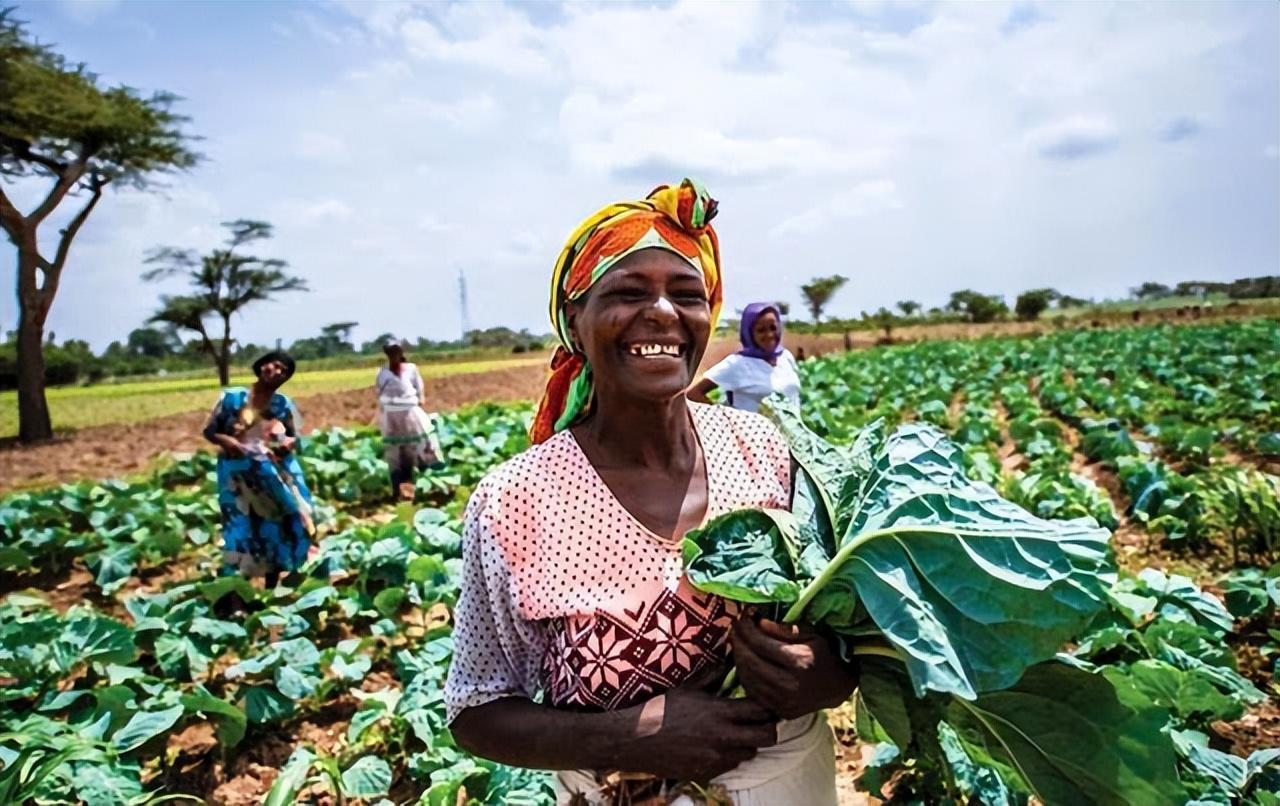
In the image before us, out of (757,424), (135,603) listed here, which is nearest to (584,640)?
(757,424)

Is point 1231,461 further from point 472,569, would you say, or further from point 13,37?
point 13,37

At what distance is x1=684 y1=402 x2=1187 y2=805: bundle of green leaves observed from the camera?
43.4 inches

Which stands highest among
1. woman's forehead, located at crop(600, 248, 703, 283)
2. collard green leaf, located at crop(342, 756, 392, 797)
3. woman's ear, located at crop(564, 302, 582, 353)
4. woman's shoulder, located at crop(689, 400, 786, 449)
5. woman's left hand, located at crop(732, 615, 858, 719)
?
woman's forehead, located at crop(600, 248, 703, 283)

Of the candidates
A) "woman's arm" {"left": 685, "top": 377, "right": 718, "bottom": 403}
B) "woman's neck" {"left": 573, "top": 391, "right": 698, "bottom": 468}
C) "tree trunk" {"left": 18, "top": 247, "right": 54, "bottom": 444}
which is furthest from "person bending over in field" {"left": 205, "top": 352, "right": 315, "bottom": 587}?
"tree trunk" {"left": 18, "top": 247, "right": 54, "bottom": 444}

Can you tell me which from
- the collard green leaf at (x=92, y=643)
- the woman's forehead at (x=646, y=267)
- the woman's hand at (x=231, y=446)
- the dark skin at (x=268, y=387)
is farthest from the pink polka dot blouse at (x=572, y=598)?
the dark skin at (x=268, y=387)

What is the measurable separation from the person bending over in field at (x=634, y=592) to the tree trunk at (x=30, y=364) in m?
21.1

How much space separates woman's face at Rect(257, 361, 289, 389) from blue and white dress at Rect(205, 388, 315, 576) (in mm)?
151

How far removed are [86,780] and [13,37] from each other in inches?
843

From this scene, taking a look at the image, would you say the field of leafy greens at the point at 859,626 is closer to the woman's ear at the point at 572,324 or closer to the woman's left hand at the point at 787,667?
the woman's left hand at the point at 787,667

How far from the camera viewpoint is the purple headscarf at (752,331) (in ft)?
17.5

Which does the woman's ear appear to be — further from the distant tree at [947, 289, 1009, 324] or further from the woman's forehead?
the distant tree at [947, 289, 1009, 324]

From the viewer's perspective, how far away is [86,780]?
288cm

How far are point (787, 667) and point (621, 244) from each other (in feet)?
2.50

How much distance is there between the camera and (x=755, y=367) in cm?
525
